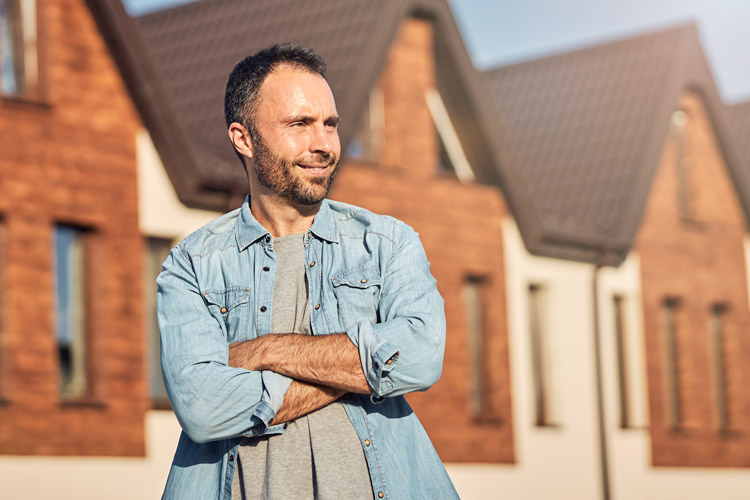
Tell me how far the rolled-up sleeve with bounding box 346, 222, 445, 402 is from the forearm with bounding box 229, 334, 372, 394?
3 cm

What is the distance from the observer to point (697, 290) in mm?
28000

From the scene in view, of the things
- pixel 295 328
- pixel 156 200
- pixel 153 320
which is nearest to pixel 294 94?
pixel 295 328

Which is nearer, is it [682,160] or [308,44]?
[308,44]

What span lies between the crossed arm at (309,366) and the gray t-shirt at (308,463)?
0.05m

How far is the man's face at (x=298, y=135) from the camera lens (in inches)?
141

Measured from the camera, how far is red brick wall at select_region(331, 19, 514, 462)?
2080 cm

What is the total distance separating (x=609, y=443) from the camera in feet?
80.9

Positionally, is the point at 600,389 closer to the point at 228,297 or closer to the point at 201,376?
the point at 228,297

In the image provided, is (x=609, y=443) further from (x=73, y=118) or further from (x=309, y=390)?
(x=309, y=390)

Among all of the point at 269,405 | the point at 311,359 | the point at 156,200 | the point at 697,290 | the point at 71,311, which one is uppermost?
the point at 156,200

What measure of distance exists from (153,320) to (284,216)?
44.1 ft

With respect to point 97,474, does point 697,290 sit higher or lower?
higher

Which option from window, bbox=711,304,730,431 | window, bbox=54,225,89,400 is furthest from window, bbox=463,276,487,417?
window, bbox=54,225,89,400

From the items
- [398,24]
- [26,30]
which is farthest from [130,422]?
[398,24]
